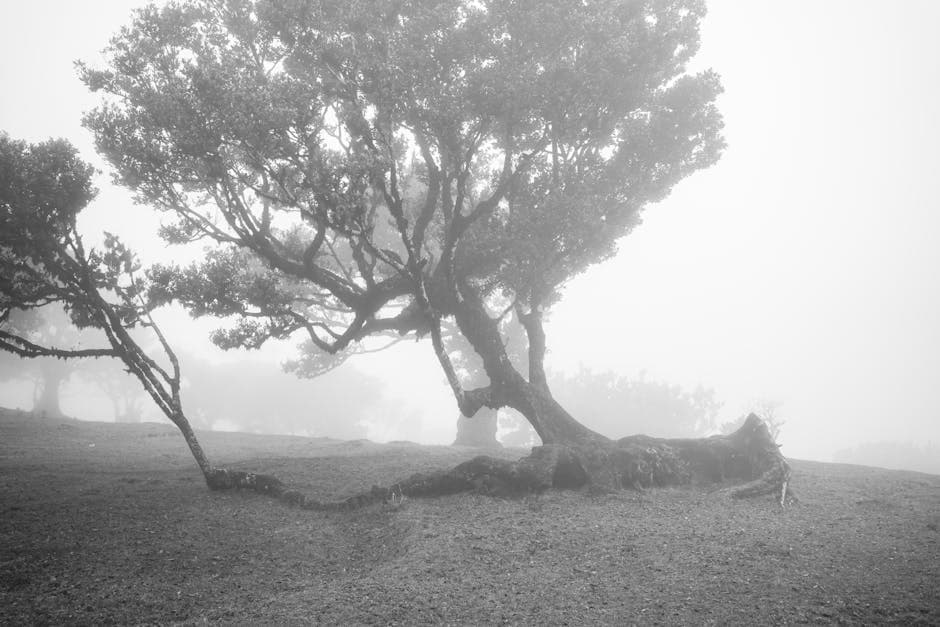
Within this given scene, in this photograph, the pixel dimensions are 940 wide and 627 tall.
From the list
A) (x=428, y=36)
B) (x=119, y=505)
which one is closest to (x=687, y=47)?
(x=428, y=36)

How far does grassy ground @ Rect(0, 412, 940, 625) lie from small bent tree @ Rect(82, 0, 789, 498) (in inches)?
87.2

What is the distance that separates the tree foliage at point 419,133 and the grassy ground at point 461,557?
5.49 metres

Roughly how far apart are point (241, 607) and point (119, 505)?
6.96 m

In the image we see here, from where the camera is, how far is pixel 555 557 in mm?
8914

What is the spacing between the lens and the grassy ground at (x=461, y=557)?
6.93 m

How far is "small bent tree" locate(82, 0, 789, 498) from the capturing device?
1251 cm

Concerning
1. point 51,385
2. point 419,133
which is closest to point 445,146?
point 419,133

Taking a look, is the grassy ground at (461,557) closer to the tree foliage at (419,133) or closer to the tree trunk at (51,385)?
the tree foliage at (419,133)

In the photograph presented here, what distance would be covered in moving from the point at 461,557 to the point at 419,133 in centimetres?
1174

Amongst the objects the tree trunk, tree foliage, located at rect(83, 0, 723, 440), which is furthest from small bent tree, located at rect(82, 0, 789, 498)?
the tree trunk

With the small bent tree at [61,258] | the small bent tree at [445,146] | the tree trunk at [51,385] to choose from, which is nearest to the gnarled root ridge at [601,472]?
the small bent tree at [445,146]

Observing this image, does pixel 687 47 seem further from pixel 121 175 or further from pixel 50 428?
pixel 50 428

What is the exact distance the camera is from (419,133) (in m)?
14.4

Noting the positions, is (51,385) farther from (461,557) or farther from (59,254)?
(461,557)
